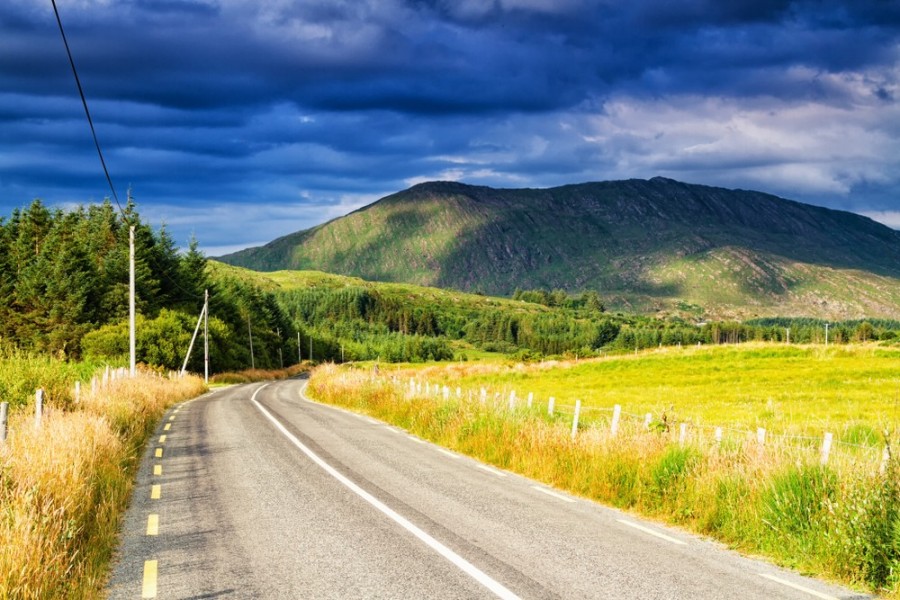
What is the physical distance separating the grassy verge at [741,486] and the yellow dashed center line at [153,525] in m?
7.43

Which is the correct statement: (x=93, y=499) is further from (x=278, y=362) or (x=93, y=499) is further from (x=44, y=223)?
(x=278, y=362)

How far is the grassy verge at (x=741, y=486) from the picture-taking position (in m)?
8.71

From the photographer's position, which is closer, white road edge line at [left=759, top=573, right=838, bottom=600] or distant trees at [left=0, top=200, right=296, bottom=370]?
white road edge line at [left=759, top=573, right=838, bottom=600]

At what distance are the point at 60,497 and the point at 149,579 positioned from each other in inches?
83.7

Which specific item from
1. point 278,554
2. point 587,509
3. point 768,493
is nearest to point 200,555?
point 278,554

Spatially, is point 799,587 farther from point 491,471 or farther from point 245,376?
point 245,376

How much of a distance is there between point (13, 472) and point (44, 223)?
95843 millimetres

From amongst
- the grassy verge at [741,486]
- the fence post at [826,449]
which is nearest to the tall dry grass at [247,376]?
the grassy verge at [741,486]

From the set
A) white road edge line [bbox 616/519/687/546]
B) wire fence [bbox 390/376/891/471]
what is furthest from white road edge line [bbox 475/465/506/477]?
white road edge line [bbox 616/519/687/546]

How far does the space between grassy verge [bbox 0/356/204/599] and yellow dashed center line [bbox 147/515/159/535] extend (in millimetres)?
436

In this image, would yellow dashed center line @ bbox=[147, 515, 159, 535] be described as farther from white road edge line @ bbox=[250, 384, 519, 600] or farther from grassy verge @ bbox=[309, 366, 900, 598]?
grassy verge @ bbox=[309, 366, 900, 598]

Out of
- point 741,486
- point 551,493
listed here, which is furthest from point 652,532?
point 551,493

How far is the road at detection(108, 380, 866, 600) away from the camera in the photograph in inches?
308

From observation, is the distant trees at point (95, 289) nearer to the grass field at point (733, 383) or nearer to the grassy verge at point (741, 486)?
the grass field at point (733, 383)
